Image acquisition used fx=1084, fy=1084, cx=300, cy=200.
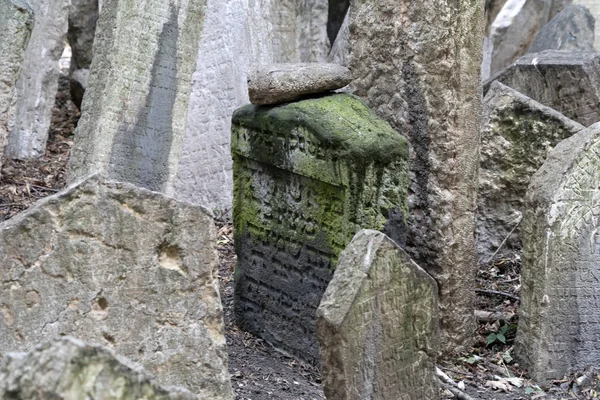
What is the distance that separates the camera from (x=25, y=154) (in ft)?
27.0

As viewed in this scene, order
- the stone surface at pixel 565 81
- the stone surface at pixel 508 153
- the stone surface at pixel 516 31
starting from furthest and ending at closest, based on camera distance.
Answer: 1. the stone surface at pixel 516 31
2. the stone surface at pixel 565 81
3. the stone surface at pixel 508 153


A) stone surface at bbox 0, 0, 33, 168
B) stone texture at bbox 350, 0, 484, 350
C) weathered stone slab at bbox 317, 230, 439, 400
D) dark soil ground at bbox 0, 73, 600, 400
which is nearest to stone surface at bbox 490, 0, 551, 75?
dark soil ground at bbox 0, 73, 600, 400

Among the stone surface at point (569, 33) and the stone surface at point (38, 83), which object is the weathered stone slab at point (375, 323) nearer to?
the stone surface at point (38, 83)

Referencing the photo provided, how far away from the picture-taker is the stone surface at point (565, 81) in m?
6.98

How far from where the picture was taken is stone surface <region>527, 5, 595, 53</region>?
9594 mm

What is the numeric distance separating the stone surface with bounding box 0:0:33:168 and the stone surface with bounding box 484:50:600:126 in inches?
128

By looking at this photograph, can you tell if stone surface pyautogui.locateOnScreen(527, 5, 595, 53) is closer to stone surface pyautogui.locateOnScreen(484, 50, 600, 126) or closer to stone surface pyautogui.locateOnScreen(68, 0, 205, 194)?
stone surface pyautogui.locateOnScreen(484, 50, 600, 126)

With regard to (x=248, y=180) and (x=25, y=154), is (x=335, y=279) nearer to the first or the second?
(x=248, y=180)

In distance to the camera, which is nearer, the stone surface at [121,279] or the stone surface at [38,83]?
the stone surface at [121,279]

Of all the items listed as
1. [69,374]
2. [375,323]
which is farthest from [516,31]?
[69,374]

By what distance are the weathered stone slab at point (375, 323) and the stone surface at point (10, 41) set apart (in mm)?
2937

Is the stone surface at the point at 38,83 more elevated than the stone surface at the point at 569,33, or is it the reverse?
the stone surface at the point at 569,33

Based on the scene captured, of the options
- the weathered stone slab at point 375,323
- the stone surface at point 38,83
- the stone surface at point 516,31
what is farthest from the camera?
A: the stone surface at point 516,31

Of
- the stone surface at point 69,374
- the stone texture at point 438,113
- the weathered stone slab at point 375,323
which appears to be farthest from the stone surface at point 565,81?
the stone surface at point 69,374
